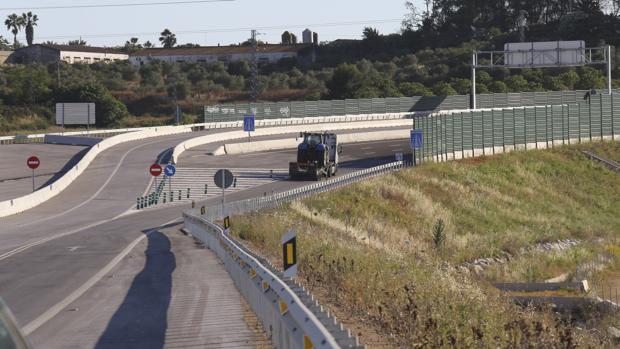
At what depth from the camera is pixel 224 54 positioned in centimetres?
18100

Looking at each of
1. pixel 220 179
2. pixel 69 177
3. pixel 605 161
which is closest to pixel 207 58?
pixel 605 161

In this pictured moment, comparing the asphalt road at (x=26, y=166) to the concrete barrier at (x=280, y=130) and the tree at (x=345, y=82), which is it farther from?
the tree at (x=345, y=82)

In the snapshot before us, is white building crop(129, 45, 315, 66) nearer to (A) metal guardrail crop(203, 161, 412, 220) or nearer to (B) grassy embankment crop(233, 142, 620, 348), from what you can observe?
(B) grassy embankment crop(233, 142, 620, 348)

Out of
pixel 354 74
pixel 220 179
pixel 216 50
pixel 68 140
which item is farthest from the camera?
pixel 216 50

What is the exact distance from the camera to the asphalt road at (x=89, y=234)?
1830cm

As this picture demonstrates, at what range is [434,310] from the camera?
44.8 ft

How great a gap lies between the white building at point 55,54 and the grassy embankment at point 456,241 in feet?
415

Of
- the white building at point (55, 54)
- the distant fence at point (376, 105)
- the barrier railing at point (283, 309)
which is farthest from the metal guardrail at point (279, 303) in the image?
the white building at point (55, 54)

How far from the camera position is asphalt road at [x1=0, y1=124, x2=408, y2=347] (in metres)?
18.3

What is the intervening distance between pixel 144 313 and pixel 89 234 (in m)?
21.5

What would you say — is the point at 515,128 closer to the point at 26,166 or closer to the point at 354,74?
the point at 26,166

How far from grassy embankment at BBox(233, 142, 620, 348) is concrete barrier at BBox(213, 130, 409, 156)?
62.4ft

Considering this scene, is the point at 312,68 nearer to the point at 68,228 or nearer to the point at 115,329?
the point at 68,228

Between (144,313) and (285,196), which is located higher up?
(285,196)
